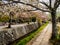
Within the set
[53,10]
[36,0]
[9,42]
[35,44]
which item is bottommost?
[35,44]

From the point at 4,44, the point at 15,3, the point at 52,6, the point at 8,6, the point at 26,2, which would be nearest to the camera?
the point at 4,44

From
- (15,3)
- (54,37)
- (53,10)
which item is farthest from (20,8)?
(54,37)

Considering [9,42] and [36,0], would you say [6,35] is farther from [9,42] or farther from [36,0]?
[36,0]

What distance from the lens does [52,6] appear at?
61.6ft

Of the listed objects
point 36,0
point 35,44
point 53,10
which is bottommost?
point 35,44

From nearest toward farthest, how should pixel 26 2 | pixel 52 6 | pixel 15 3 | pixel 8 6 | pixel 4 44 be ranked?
1. pixel 4 44
2. pixel 8 6
3. pixel 15 3
4. pixel 26 2
5. pixel 52 6

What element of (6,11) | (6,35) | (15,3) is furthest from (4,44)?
(15,3)

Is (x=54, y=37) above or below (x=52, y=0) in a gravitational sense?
below

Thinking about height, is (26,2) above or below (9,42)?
above

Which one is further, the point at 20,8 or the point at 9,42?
the point at 20,8

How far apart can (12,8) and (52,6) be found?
5415 millimetres

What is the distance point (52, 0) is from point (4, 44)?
8.77 metres

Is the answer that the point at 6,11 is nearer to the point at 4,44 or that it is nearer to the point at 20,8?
the point at 20,8

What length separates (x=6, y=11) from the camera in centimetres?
1480
